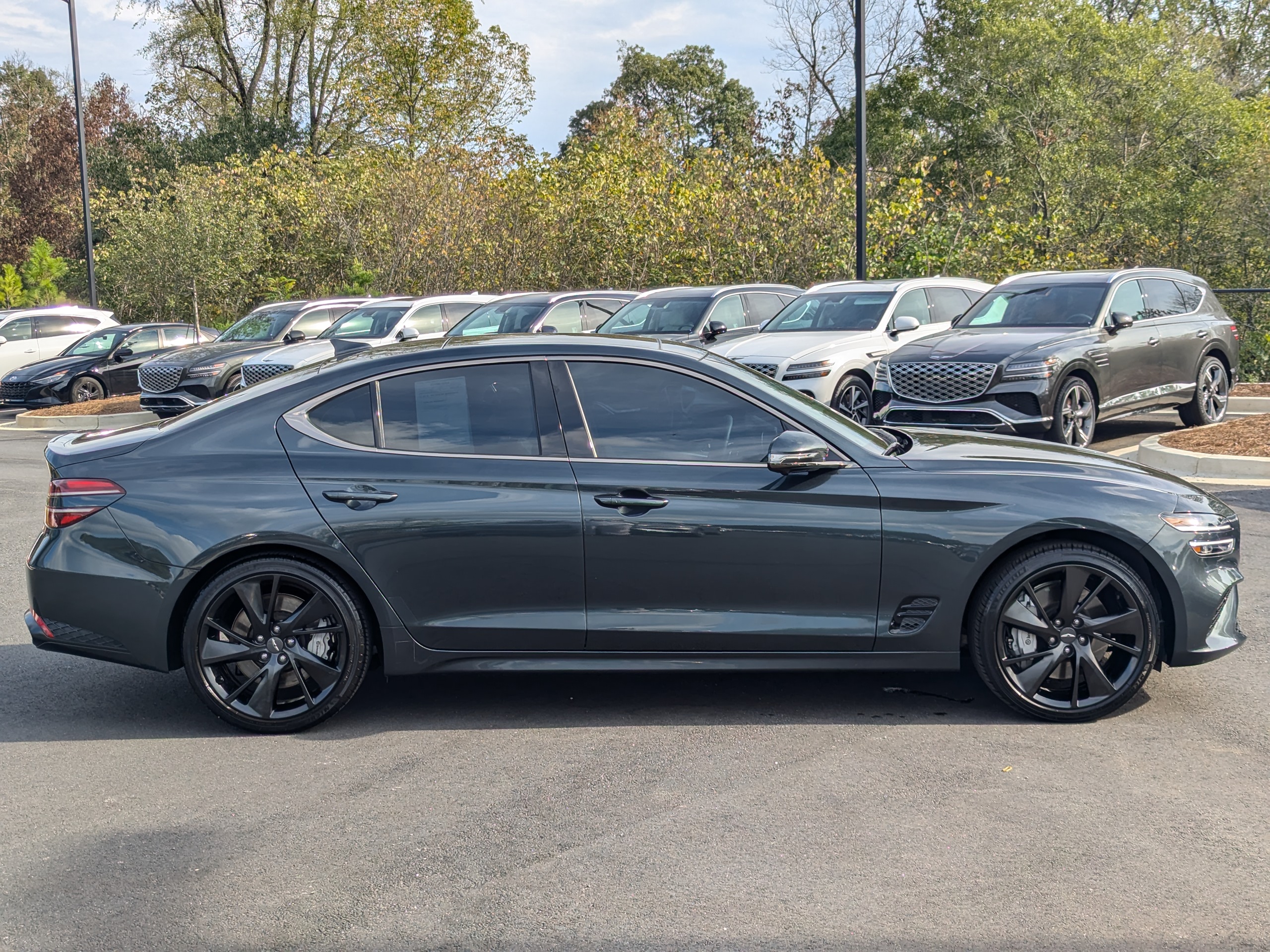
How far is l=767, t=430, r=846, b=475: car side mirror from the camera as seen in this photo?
5.05m

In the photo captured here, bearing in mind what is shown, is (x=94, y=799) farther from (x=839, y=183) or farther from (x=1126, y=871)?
(x=839, y=183)

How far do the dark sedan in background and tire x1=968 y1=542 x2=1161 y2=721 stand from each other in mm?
20390

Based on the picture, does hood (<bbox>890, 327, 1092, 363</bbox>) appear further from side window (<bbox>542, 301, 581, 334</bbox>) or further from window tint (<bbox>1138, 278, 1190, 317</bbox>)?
side window (<bbox>542, 301, 581, 334</bbox>)

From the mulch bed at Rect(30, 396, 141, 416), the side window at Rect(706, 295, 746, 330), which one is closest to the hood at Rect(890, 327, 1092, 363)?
the side window at Rect(706, 295, 746, 330)

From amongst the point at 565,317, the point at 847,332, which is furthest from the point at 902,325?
the point at 565,317

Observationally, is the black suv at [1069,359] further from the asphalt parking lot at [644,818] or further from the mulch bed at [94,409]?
the mulch bed at [94,409]

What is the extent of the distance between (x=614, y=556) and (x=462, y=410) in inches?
35.2

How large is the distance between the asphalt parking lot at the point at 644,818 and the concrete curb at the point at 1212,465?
6.10 metres

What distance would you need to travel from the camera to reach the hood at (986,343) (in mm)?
12250

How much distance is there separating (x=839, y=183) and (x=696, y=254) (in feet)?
10.2

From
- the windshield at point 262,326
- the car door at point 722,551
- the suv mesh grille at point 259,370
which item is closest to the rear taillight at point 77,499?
the car door at point 722,551

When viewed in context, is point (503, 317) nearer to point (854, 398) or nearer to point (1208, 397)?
point (854, 398)

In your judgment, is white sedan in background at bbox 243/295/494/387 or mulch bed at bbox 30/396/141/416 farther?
mulch bed at bbox 30/396/141/416

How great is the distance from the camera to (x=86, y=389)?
23.6 m
